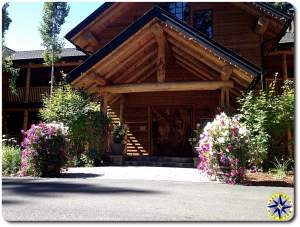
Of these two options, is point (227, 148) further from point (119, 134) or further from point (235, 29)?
point (235, 29)

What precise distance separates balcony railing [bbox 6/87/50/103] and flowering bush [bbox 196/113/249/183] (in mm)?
16255

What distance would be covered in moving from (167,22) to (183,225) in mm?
8652

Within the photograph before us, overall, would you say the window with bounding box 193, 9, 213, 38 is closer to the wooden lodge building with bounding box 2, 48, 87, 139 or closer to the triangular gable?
the triangular gable

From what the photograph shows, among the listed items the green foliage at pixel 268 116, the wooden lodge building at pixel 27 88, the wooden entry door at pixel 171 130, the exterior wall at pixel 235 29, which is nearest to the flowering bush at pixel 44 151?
the green foliage at pixel 268 116

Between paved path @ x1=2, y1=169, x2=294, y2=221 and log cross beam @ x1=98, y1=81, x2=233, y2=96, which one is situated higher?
log cross beam @ x1=98, y1=81, x2=233, y2=96

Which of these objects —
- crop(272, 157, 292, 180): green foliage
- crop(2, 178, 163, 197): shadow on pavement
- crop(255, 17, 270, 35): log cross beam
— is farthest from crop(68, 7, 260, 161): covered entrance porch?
crop(2, 178, 163, 197): shadow on pavement

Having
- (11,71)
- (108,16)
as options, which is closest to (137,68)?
(108,16)

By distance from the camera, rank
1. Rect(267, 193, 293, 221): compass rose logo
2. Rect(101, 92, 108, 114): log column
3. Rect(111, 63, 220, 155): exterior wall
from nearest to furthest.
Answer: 1. Rect(267, 193, 293, 221): compass rose logo
2. Rect(101, 92, 108, 114): log column
3. Rect(111, 63, 220, 155): exterior wall

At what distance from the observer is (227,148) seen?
7691 mm

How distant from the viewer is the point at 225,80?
11.8 m

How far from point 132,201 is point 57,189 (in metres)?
1.77

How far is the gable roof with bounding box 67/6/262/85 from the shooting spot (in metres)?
10.8

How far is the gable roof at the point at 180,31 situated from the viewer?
10781mm

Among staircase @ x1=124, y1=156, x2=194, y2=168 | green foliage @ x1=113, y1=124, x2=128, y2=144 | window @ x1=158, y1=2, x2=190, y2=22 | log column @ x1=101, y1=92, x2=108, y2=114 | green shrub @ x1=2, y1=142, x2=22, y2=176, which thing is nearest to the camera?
green shrub @ x1=2, y1=142, x2=22, y2=176
